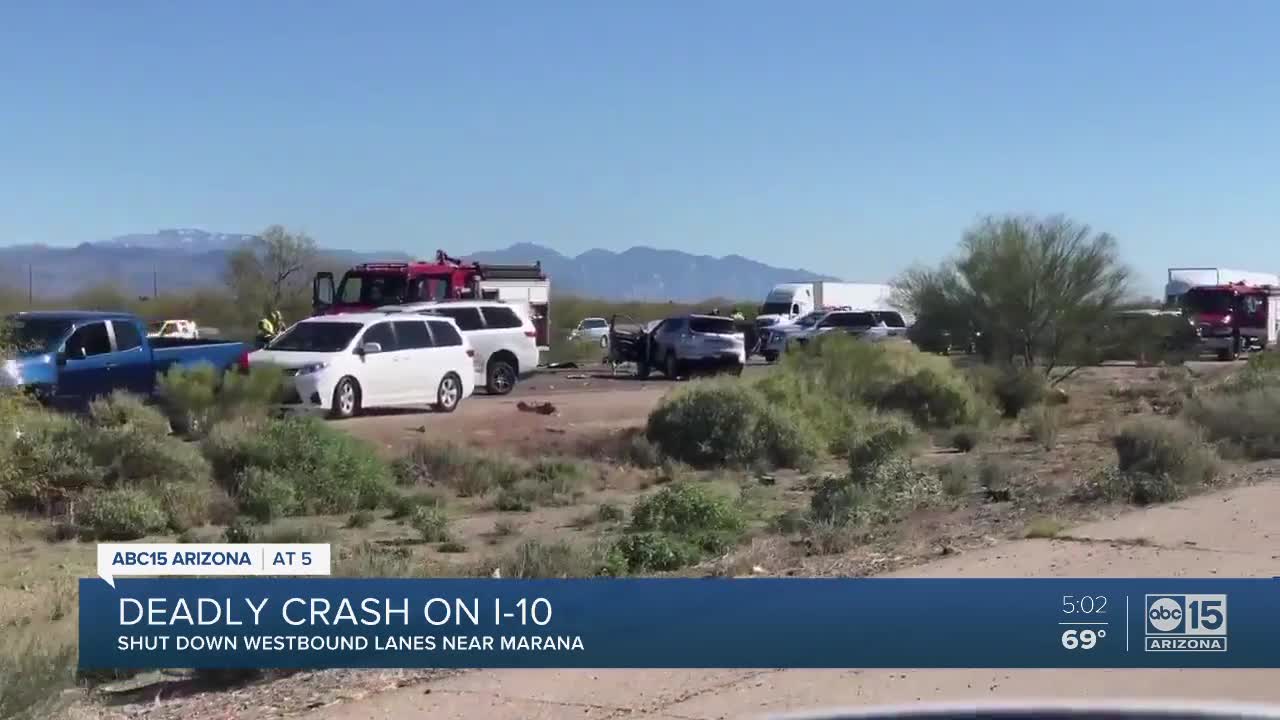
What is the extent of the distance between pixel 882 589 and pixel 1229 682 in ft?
8.77

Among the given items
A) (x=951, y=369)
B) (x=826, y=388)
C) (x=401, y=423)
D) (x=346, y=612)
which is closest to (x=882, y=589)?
(x=346, y=612)

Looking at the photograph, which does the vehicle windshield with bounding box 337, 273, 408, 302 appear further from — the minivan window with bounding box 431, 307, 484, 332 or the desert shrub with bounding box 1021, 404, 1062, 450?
the desert shrub with bounding box 1021, 404, 1062, 450

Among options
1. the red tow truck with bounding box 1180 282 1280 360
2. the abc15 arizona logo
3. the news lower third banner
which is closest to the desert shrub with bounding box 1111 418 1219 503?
the news lower third banner

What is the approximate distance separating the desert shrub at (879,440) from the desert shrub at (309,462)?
19.0 ft

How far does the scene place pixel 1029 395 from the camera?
31.3 metres

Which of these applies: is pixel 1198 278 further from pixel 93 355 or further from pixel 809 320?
pixel 93 355

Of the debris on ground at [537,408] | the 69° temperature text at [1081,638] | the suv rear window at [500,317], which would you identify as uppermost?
the suv rear window at [500,317]

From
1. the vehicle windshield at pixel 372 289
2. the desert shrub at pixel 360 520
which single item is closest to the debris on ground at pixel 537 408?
the vehicle windshield at pixel 372 289

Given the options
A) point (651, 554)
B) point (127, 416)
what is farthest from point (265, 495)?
point (651, 554)

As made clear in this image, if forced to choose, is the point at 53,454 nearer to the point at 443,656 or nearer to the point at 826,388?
the point at 443,656

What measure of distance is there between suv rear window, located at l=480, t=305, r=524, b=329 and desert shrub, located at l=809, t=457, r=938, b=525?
12.9m

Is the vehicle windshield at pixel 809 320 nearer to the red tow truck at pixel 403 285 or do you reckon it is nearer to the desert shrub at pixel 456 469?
the red tow truck at pixel 403 285

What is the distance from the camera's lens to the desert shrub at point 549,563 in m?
11.8

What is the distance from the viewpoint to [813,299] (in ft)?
228
